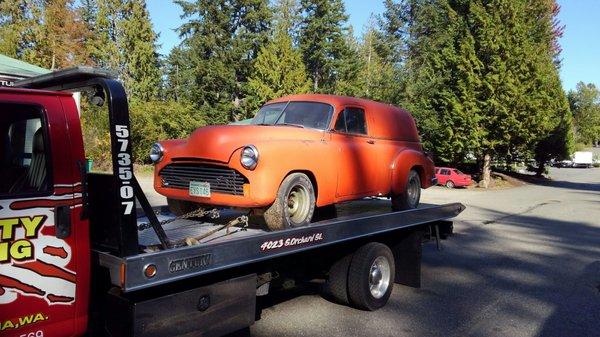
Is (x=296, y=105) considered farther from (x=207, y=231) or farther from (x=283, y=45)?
(x=283, y=45)

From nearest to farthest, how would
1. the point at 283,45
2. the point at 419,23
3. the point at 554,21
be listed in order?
the point at 283,45, the point at 554,21, the point at 419,23

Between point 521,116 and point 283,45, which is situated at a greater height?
point 283,45

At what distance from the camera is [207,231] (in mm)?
4305

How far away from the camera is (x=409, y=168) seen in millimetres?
6602

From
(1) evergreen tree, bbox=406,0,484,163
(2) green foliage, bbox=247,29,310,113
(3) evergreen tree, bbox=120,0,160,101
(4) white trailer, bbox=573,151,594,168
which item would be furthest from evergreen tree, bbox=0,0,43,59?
(4) white trailer, bbox=573,151,594,168

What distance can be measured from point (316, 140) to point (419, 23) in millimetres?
52105

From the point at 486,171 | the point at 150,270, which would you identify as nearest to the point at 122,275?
the point at 150,270

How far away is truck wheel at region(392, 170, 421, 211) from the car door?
696 mm

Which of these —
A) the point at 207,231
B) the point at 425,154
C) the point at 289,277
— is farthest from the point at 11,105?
the point at 425,154

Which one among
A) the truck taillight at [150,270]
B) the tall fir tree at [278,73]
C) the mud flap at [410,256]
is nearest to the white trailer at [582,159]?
the tall fir tree at [278,73]

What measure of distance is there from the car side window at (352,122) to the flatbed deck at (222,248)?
3.64ft

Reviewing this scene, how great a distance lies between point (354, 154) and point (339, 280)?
1.43m

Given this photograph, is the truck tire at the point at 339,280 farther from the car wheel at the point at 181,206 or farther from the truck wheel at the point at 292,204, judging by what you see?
the car wheel at the point at 181,206

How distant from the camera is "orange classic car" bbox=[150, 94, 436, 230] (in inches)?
177
